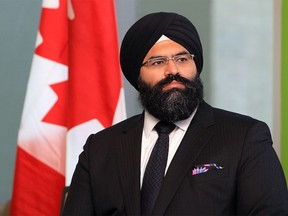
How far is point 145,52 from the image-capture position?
2.49 m

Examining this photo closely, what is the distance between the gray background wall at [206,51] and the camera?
12.4 ft

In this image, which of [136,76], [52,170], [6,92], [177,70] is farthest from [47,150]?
[177,70]

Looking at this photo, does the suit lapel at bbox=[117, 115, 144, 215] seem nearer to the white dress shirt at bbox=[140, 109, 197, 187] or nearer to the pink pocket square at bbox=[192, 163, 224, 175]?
the white dress shirt at bbox=[140, 109, 197, 187]

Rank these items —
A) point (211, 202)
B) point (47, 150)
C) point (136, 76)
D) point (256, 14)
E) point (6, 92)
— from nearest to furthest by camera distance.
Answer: point (211, 202)
point (136, 76)
point (47, 150)
point (6, 92)
point (256, 14)

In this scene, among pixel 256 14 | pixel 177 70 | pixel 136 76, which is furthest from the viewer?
pixel 256 14

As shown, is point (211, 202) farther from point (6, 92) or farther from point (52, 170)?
point (6, 92)

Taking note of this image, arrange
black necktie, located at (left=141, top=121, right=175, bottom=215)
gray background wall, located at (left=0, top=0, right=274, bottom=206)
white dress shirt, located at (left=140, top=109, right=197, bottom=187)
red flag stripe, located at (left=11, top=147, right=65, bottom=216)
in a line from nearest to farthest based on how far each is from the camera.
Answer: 1. black necktie, located at (left=141, top=121, right=175, bottom=215)
2. white dress shirt, located at (left=140, top=109, right=197, bottom=187)
3. red flag stripe, located at (left=11, top=147, right=65, bottom=216)
4. gray background wall, located at (left=0, top=0, right=274, bottom=206)

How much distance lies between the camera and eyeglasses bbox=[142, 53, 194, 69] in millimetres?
2443

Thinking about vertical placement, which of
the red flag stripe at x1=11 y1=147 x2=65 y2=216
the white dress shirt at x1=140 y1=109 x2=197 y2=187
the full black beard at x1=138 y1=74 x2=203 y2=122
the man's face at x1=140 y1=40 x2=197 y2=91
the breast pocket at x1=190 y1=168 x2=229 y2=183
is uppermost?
the man's face at x1=140 y1=40 x2=197 y2=91

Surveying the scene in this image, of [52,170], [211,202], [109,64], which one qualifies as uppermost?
[109,64]

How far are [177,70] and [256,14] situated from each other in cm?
199

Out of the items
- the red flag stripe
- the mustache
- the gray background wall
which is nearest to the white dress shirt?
the mustache

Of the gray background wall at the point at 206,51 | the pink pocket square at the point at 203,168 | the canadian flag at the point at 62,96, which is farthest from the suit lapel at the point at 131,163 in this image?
the gray background wall at the point at 206,51

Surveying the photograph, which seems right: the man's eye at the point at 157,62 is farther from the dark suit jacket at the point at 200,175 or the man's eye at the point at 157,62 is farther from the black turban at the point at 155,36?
the dark suit jacket at the point at 200,175
